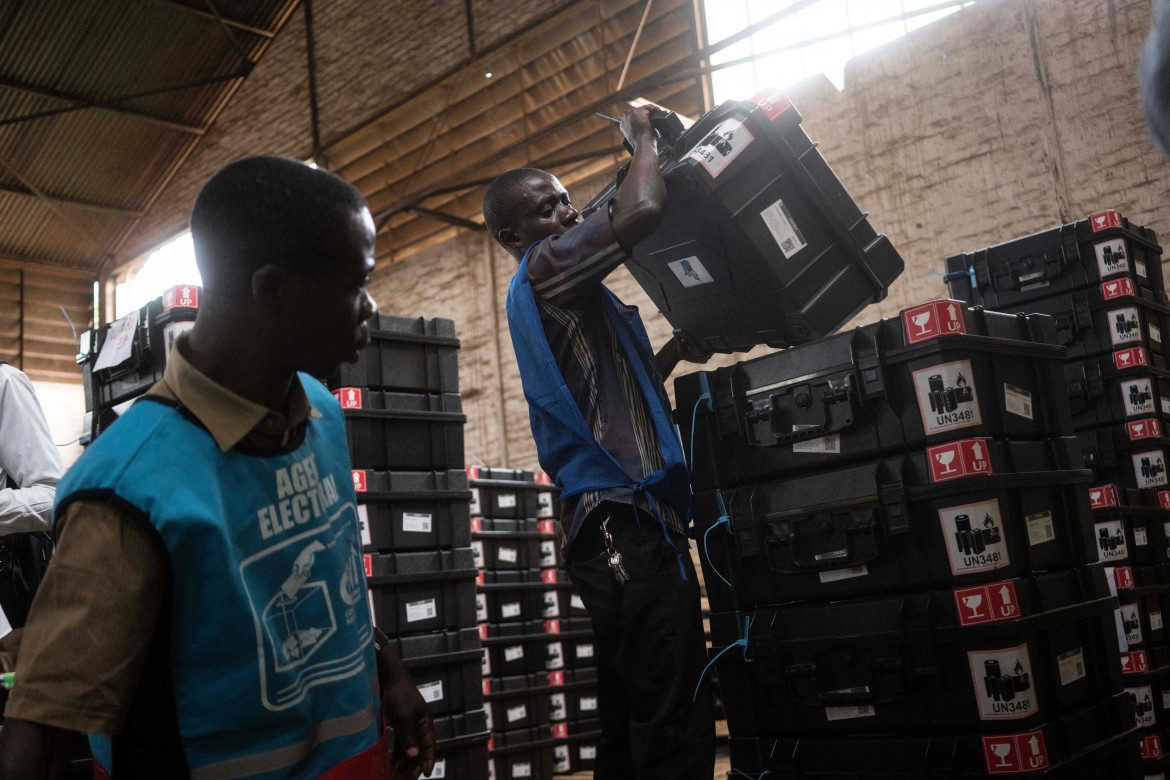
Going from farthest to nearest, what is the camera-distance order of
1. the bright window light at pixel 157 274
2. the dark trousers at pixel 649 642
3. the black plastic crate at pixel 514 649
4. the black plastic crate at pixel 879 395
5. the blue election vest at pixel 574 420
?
the bright window light at pixel 157 274
the black plastic crate at pixel 514 649
the black plastic crate at pixel 879 395
the blue election vest at pixel 574 420
the dark trousers at pixel 649 642

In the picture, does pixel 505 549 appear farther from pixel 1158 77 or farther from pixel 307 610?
pixel 1158 77

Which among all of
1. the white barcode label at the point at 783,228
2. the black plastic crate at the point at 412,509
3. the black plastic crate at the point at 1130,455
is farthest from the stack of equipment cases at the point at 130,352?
the black plastic crate at the point at 1130,455

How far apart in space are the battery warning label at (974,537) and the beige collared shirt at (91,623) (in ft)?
7.68

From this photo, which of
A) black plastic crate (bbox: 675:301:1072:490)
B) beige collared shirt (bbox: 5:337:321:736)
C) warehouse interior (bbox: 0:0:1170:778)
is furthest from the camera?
warehouse interior (bbox: 0:0:1170:778)

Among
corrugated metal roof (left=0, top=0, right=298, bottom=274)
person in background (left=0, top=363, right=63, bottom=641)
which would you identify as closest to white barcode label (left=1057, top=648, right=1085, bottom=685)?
person in background (left=0, top=363, right=63, bottom=641)

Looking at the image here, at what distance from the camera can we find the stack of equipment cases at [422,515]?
15.3 feet

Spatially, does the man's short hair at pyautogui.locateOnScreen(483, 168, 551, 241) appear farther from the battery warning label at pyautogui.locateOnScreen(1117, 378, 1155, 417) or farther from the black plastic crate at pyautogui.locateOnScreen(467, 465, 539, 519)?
the black plastic crate at pyautogui.locateOnScreen(467, 465, 539, 519)

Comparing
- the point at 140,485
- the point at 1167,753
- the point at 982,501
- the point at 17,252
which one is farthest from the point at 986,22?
the point at 17,252

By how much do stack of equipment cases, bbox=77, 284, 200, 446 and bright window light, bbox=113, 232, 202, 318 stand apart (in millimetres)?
10827

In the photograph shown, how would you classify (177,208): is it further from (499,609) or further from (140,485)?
(140,485)

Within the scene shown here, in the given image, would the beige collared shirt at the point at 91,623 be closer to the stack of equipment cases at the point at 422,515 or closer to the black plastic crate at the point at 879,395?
the black plastic crate at the point at 879,395

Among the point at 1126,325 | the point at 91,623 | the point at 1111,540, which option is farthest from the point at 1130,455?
the point at 91,623

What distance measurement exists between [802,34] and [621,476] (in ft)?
23.5

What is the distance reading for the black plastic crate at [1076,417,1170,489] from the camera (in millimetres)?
4832
